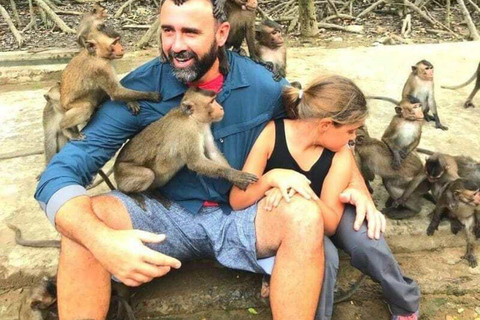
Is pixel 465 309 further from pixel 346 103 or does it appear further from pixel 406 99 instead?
pixel 406 99

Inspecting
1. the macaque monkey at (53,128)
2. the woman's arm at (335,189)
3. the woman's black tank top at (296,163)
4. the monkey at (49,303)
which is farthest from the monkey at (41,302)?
the woman's arm at (335,189)

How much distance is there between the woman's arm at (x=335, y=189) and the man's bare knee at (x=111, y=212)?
100 centimetres

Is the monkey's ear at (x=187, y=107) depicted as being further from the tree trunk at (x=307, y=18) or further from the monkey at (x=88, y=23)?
the tree trunk at (x=307, y=18)

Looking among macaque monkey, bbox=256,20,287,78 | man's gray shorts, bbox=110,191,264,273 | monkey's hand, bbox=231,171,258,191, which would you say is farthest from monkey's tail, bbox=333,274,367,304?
macaque monkey, bbox=256,20,287,78

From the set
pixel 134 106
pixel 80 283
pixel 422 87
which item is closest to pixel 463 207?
pixel 422 87

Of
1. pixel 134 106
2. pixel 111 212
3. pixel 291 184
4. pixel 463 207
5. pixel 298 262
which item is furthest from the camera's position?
pixel 463 207

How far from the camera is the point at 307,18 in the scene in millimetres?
9031

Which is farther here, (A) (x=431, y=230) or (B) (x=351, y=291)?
(A) (x=431, y=230)

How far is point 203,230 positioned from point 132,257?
2.06ft

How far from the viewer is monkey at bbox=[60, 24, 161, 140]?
3.51 meters

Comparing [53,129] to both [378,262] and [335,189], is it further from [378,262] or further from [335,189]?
[378,262]

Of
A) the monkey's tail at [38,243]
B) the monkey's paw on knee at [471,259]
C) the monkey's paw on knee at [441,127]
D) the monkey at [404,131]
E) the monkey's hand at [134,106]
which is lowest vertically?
the monkey's paw on knee at [471,259]

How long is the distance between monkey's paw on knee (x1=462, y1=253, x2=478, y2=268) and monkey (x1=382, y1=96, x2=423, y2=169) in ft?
2.60

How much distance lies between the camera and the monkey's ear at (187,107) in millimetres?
2797
